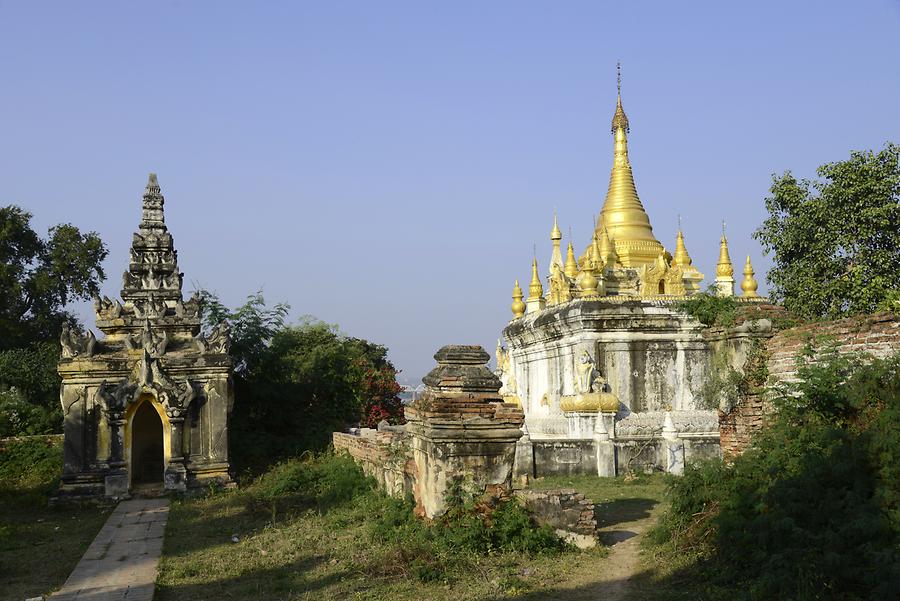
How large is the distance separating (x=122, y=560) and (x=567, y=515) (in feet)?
18.8

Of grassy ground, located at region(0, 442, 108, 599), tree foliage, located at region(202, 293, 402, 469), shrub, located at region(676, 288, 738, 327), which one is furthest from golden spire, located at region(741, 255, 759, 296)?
grassy ground, located at region(0, 442, 108, 599)

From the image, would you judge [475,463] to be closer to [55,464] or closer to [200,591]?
[200,591]

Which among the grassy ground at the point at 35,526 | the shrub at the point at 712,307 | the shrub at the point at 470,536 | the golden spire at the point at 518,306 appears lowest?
the grassy ground at the point at 35,526

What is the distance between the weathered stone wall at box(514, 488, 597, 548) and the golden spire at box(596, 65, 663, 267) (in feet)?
56.3

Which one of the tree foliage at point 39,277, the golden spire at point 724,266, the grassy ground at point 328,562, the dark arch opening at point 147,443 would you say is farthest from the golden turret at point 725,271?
the tree foliage at point 39,277

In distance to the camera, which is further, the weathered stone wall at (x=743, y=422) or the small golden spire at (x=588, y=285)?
the small golden spire at (x=588, y=285)

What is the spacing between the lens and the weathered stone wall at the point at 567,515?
1006 cm

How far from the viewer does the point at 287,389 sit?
891 inches

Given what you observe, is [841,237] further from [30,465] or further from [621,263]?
[30,465]

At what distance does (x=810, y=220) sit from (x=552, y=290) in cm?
732

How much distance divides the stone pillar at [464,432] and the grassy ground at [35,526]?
4477 millimetres

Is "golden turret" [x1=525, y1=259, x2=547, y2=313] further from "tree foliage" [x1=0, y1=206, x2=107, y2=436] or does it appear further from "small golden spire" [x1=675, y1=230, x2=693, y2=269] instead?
"tree foliage" [x1=0, y1=206, x2=107, y2=436]

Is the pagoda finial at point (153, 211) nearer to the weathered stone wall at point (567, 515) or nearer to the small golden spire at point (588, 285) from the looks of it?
the small golden spire at point (588, 285)

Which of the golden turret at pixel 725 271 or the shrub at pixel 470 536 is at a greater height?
the golden turret at pixel 725 271
